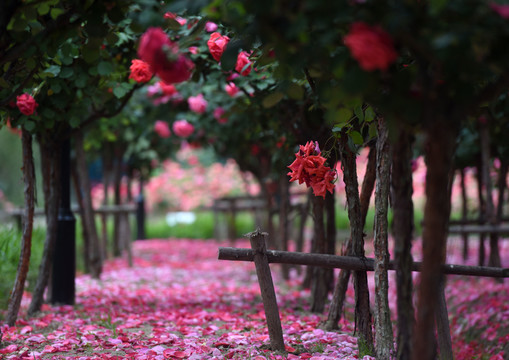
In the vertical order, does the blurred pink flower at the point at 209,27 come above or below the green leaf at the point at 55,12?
above

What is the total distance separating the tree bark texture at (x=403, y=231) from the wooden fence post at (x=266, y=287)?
105cm

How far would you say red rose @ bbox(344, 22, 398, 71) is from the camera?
1.47 m

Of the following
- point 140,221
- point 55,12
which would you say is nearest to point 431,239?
point 55,12

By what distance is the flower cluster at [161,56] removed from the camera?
164 centimetres

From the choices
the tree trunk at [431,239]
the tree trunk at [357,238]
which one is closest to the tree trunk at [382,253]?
the tree trunk at [357,238]

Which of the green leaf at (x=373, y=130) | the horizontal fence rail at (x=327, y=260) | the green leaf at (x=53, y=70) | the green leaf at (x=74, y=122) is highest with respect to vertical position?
the green leaf at (x=53, y=70)

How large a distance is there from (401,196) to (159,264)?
6.81 metres

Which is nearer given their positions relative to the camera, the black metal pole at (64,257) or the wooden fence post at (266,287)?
the wooden fence post at (266,287)

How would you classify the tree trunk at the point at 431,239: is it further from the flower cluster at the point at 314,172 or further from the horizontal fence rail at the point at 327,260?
the horizontal fence rail at the point at 327,260

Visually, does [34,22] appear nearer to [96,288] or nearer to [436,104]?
[436,104]

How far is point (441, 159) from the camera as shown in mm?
1675

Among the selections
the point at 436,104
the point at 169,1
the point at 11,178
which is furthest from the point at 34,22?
the point at 11,178

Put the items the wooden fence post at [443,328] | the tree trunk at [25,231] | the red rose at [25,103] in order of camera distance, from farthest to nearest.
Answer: the tree trunk at [25,231] → the red rose at [25,103] → the wooden fence post at [443,328]

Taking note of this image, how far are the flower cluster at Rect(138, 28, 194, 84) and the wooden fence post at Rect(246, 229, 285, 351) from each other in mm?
1392
